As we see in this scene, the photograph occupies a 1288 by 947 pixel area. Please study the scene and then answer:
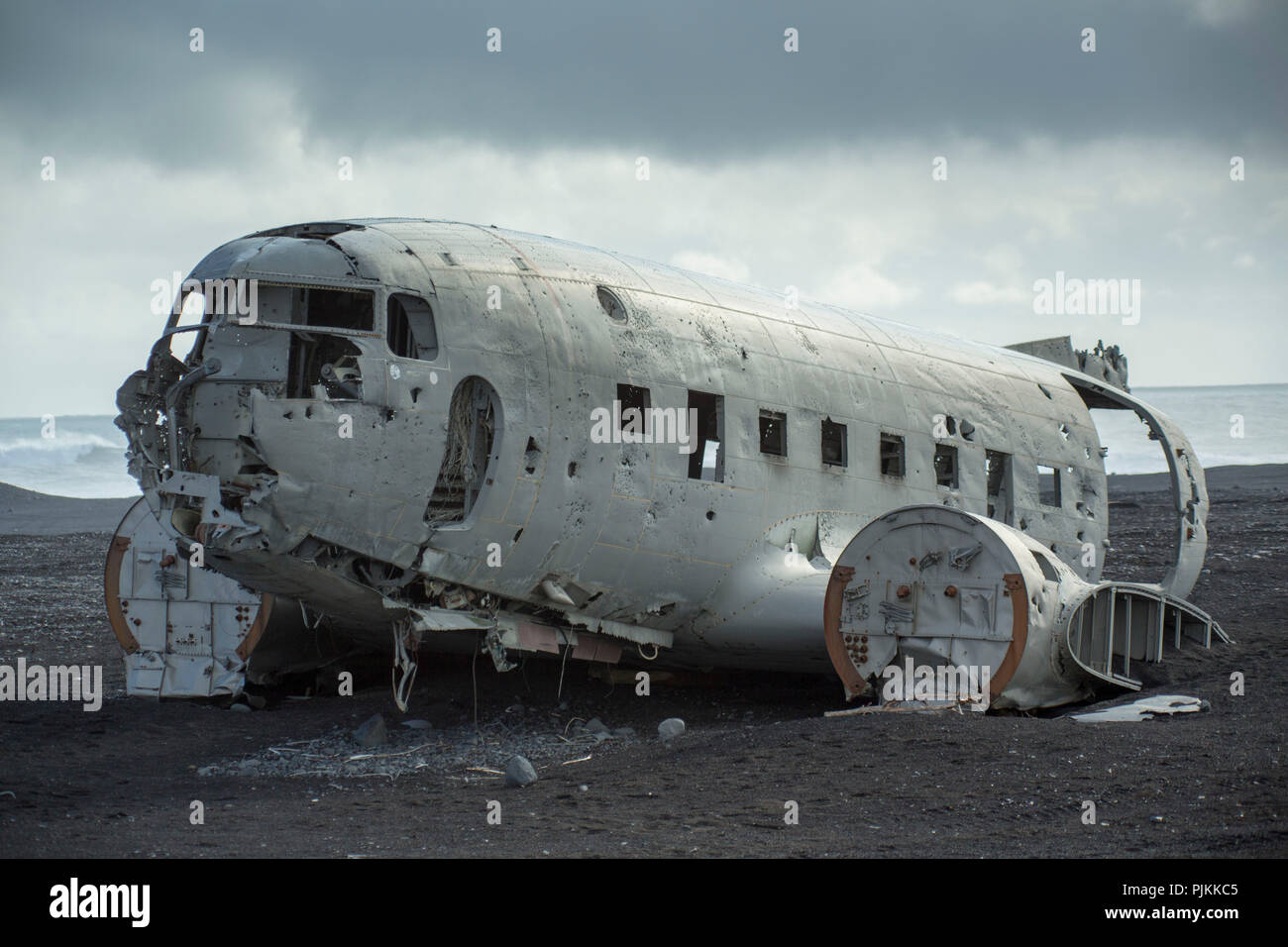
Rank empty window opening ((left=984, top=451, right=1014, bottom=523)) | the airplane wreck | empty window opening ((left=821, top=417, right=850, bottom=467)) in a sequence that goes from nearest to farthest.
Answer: the airplane wreck → empty window opening ((left=821, top=417, right=850, bottom=467)) → empty window opening ((left=984, top=451, right=1014, bottom=523))

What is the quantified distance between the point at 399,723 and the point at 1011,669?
6406 millimetres

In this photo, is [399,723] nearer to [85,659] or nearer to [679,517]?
[679,517]

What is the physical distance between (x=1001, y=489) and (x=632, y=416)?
661 centimetres

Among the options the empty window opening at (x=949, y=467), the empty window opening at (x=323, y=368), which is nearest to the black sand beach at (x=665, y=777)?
the empty window opening at (x=949, y=467)

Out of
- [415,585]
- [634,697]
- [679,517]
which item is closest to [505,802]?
[415,585]

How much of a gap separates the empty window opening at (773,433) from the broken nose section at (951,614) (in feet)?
5.21

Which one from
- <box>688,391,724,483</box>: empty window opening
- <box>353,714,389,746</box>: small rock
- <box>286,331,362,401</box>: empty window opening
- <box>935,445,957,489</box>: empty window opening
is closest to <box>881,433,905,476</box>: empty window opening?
<box>935,445,957,489</box>: empty window opening

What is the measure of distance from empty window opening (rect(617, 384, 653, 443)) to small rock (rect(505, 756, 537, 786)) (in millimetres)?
3144

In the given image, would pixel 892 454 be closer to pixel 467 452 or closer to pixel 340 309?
Result: pixel 467 452

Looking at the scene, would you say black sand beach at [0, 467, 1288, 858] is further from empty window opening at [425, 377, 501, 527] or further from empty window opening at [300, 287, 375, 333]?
empty window opening at [300, 287, 375, 333]

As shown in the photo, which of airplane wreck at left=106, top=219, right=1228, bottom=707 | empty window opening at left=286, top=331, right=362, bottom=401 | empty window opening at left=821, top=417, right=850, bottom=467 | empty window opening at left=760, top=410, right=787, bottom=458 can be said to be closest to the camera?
airplane wreck at left=106, top=219, right=1228, bottom=707

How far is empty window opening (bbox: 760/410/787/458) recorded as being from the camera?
14203 millimetres

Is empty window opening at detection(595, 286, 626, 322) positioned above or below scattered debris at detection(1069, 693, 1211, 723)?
above

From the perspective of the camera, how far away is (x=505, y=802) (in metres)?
10.7
